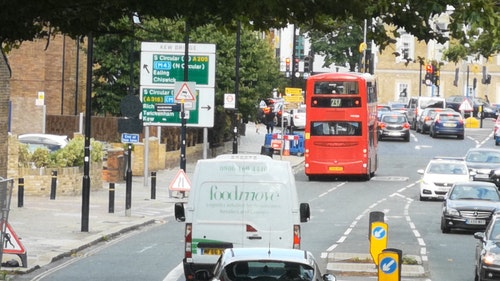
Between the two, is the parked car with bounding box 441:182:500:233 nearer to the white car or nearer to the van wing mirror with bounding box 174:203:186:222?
the white car

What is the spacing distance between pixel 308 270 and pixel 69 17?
16.1 feet

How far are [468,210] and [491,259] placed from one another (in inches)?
474

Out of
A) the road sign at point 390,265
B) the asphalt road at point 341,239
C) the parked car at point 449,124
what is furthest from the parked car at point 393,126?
the road sign at point 390,265

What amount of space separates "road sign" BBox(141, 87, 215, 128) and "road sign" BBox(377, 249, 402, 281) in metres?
26.5

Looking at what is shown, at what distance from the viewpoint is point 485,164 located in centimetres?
5181

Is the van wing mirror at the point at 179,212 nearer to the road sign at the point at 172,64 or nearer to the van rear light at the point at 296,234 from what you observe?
the van rear light at the point at 296,234

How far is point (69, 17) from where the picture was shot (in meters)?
17.3

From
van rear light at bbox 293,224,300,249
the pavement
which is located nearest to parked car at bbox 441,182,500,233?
the pavement

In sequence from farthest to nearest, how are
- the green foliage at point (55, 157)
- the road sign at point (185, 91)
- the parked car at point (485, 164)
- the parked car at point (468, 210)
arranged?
the parked car at point (485, 164)
the green foliage at point (55, 157)
the road sign at point (185, 91)
the parked car at point (468, 210)

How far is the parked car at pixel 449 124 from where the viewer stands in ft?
259

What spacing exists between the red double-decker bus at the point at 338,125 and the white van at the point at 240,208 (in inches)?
1292

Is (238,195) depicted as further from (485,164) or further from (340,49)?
(340,49)

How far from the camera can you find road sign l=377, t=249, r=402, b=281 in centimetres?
1956

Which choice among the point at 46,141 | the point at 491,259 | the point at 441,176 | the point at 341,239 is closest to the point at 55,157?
the point at 46,141
